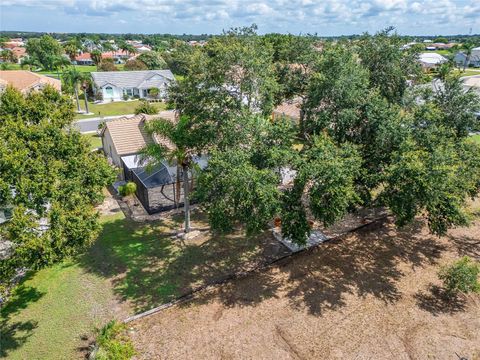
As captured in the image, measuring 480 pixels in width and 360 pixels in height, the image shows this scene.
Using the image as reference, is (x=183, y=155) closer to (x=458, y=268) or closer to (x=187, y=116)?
(x=187, y=116)

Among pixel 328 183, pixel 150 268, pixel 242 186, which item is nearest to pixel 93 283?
pixel 150 268

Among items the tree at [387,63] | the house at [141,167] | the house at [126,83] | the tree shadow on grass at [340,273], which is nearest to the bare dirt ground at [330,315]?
the tree shadow on grass at [340,273]

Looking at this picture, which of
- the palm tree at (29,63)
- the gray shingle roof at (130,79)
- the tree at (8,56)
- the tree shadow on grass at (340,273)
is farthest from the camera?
the tree at (8,56)

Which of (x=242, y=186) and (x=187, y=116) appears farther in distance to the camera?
(x=187, y=116)

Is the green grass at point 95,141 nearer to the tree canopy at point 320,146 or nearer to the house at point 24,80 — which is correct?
the house at point 24,80

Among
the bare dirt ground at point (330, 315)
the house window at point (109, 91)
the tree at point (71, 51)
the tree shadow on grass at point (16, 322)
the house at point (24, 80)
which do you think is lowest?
the tree shadow on grass at point (16, 322)

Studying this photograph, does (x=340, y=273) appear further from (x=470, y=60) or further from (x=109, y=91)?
(x=470, y=60)
